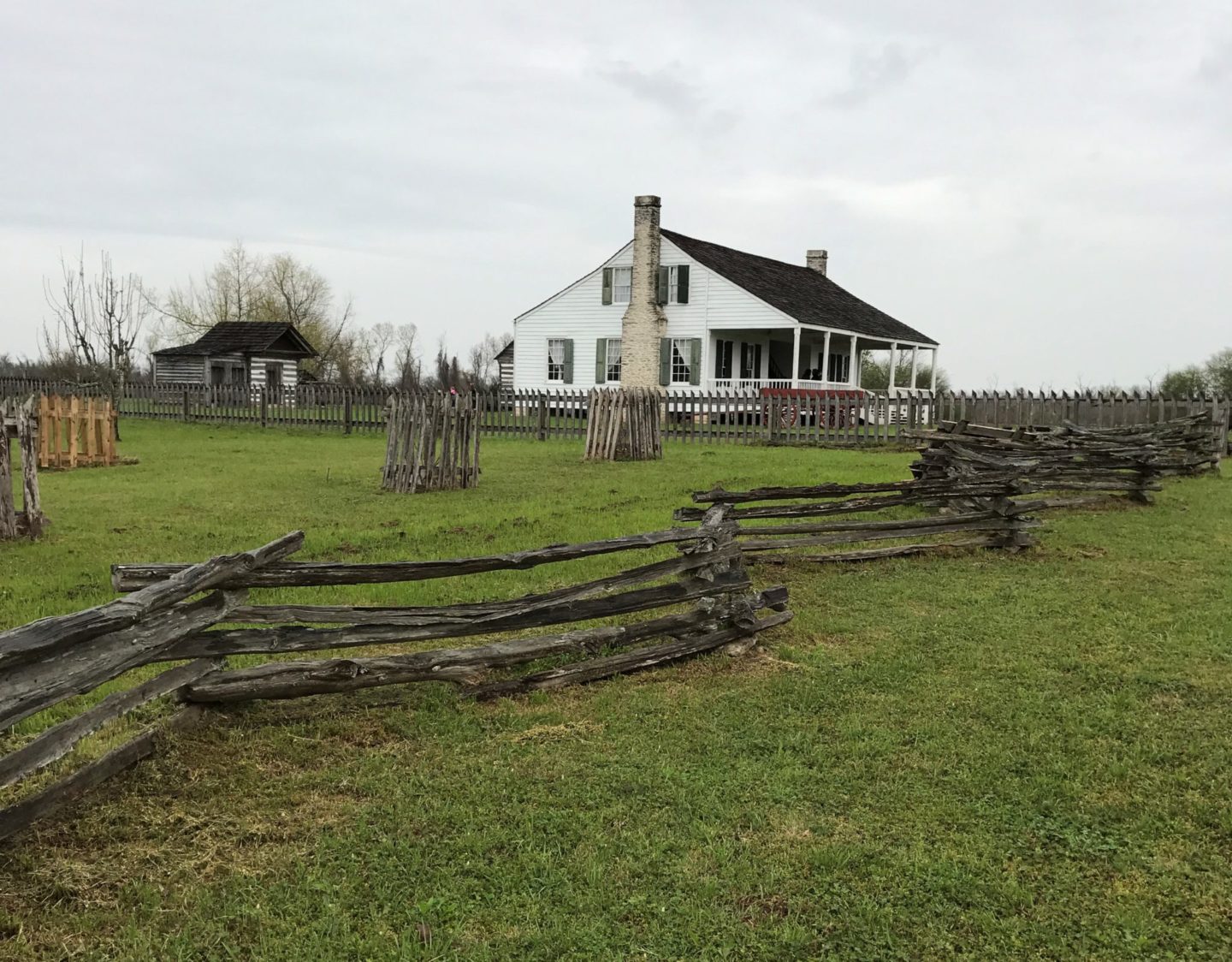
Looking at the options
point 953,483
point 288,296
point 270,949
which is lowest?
point 270,949

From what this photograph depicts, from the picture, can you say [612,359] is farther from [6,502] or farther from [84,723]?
[84,723]

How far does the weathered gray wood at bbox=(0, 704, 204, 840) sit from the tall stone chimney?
2965 cm

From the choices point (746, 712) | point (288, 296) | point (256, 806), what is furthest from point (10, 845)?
point (288, 296)

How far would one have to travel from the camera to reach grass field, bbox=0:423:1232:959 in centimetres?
327

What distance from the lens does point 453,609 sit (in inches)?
202

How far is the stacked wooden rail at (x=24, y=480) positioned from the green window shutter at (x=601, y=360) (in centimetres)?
2589

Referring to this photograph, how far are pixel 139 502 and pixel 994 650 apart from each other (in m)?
10.1

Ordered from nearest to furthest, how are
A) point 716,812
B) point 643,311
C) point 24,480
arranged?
point 716,812, point 24,480, point 643,311

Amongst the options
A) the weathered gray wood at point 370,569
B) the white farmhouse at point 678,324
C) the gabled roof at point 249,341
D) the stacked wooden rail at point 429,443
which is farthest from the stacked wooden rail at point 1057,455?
the gabled roof at point 249,341

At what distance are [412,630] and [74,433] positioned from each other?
1444cm

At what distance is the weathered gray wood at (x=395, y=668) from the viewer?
4688 mm

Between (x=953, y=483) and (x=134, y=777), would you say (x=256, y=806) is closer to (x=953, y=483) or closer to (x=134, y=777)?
(x=134, y=777)

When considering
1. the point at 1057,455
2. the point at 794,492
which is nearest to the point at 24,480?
the point at 794,492

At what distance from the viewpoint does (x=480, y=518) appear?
1086 cm
